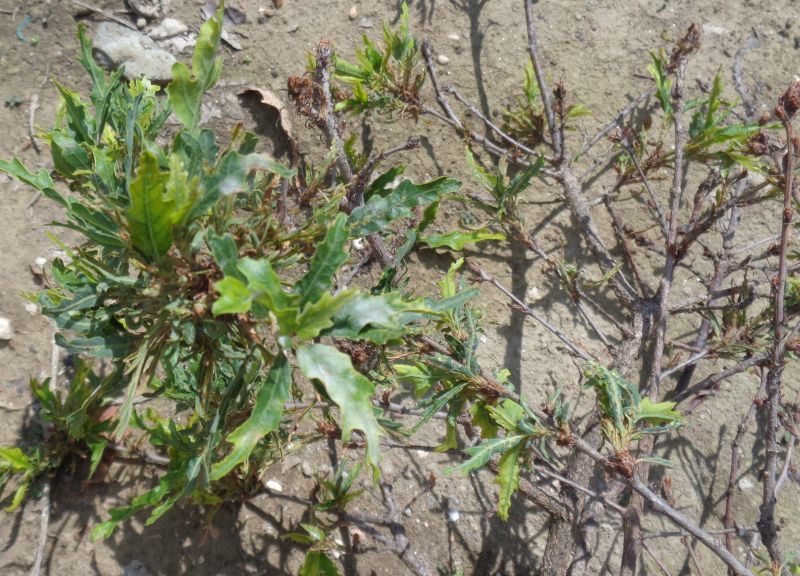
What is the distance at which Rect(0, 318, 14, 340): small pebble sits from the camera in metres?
2.14

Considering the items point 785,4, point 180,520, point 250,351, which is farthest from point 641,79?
point 180,520

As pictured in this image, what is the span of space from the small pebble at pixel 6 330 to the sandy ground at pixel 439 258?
28 millimetres

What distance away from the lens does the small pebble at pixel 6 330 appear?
2.14 metres

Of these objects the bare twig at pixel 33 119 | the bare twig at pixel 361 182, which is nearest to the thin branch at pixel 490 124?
the bare twig at pixel 361 182

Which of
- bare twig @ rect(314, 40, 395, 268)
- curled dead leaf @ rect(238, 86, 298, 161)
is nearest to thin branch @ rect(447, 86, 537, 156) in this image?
curled dead leaf @ rect(238, 86, 298, 161)

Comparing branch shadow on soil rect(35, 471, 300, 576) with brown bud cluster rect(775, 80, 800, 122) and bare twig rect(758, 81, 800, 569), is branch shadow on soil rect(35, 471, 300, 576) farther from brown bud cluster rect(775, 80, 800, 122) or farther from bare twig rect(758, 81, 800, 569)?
brown bud cluster rect(775, 80, 800, 122)

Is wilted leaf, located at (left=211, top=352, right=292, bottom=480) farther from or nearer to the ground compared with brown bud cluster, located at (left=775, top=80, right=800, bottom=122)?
nearer to the ground

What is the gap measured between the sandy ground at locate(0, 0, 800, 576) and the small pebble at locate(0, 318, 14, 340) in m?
0.03

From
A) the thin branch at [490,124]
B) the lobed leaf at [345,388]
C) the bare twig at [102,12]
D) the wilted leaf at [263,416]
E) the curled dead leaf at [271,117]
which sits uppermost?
the lobed leaf at [345,388]

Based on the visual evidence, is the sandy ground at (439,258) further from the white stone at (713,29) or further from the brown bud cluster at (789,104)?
the brown bud cluster at (789,104)

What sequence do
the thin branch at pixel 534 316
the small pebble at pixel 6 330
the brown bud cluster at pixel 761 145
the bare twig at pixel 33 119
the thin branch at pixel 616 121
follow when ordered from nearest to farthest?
the brown bud cluster at pixel 761 145, the small pebble at pixel 6 330, the thin branch at pixel 534 316, the bare twig at pixel 33 119, the thin branch at pixel 616 121

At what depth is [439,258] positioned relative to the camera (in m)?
Answer: 2.77

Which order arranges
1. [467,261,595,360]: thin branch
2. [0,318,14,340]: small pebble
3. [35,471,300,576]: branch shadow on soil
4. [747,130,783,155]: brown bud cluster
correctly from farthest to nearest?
[467,261,595,360]: thin branch
[0,318,14,340]: small pebble
[35,471,300,576]: branch shadow on soil
[747,130,783,155]: brown bud cluster

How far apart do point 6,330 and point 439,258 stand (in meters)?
1.70
